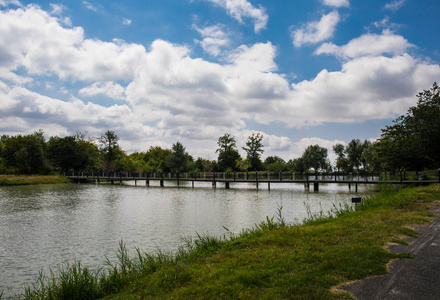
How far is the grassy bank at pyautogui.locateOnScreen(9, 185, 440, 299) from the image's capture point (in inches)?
179

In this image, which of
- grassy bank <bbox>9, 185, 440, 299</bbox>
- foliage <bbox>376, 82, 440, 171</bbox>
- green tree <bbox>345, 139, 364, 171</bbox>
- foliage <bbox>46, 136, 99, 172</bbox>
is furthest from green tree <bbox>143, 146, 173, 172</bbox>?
grassy bank <bbox>9, 185, 440, 299</bbox>

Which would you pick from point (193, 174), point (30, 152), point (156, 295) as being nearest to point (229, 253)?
point (156, 295)

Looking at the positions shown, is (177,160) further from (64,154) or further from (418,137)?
(418,137)

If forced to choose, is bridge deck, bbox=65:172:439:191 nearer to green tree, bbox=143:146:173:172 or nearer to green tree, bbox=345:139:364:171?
green tree, bbox=143:146:173:172

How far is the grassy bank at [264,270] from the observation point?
455cm

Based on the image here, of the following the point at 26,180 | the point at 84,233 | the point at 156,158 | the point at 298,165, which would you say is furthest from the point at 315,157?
the point at 84,233

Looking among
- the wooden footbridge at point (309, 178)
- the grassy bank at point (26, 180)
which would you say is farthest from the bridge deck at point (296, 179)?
the grassy bank at point (26, 180)

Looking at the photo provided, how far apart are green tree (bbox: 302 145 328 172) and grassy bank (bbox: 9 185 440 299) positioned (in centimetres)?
9508

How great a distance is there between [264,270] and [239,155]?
259 feet

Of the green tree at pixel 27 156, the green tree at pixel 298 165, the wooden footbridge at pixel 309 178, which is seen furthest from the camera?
the green tree at pixel 298 165

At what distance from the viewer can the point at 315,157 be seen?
331 feet

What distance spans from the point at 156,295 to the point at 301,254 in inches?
114

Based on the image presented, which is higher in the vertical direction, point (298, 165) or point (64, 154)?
point (64, 154)

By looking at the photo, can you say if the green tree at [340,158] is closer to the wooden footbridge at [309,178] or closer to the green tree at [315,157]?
the green tree at [315,157]
